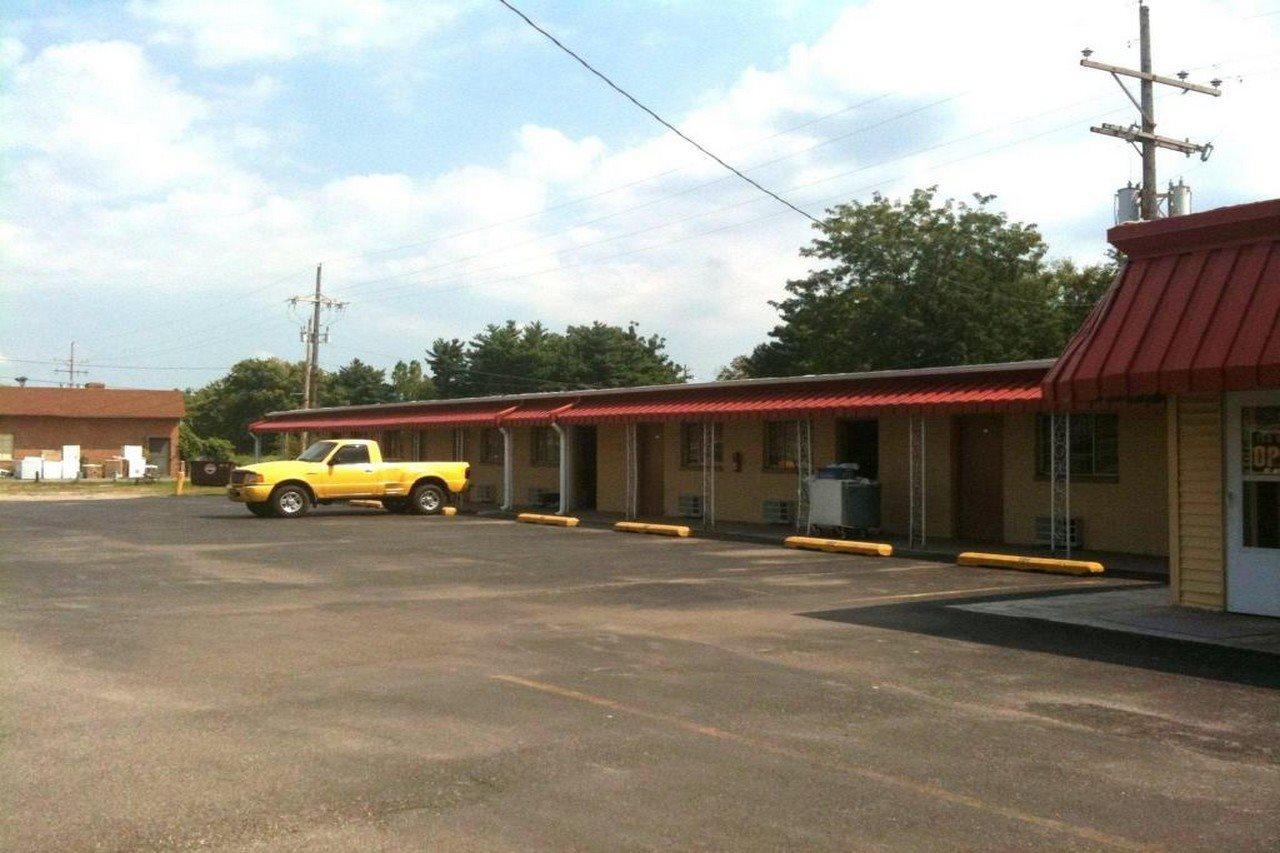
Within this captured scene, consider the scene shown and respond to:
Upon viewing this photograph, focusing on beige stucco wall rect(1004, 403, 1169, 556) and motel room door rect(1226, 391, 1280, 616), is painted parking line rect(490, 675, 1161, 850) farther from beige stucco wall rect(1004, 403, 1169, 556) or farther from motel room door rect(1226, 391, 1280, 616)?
beige stucco wall rect(1004, 403, 1169, 556)

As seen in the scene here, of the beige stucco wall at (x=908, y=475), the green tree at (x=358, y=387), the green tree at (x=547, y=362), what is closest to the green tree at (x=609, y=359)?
the green tree at (x=547, y=362)

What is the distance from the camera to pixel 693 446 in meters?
28.1

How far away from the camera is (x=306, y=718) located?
23.7ft

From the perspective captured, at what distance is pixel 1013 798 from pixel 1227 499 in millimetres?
→ 7747

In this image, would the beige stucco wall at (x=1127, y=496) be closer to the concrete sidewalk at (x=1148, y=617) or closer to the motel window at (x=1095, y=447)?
the motel window at (x=1095, y=447)

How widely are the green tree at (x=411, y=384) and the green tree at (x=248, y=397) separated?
812cm

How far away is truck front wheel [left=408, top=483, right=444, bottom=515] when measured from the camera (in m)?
30.2

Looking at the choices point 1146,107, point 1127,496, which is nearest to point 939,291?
point 1146,107

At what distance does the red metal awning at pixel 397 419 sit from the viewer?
33.0m

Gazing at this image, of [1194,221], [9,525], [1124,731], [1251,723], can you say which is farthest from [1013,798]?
[9,525]

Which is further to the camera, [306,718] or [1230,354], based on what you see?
[1230,354]

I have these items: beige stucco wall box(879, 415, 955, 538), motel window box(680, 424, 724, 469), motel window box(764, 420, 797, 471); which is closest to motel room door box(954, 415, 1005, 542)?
beige stucco wall box(879, 415, 955, 538)

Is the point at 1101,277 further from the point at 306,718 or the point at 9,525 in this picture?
the point at 306,718

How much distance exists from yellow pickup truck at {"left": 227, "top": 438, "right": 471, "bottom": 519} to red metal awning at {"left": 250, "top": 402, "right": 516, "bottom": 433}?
2.35 m
